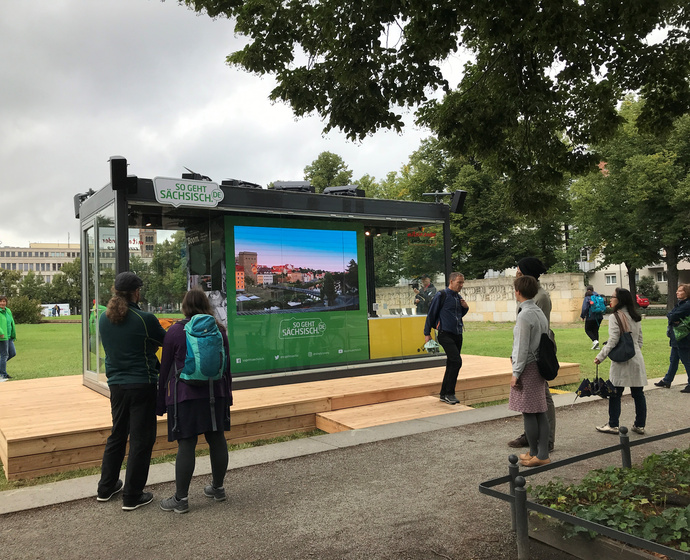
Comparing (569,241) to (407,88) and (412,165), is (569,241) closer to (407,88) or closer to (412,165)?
(412,165)

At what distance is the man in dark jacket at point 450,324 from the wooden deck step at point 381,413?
35 cm

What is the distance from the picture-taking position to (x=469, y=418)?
803 centimetres

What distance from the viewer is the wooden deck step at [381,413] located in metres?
7.72

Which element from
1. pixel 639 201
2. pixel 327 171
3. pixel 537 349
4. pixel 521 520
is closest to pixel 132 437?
pixel 521 520

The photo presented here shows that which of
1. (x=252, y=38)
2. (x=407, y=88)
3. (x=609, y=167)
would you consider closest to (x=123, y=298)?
(x=252, y=38)

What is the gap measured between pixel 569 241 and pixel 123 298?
45709 millimetres

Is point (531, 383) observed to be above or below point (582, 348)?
above

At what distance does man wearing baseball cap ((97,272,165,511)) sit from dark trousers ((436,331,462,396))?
4682 mm

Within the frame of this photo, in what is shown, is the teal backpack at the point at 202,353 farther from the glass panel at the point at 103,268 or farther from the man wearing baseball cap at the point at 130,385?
the glass panel at the point at 103,268

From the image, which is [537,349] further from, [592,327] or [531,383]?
[592,327]

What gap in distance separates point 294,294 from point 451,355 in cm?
320

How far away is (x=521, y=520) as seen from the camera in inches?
141

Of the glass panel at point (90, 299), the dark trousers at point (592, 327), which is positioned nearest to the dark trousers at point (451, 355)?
the glass panel at point (90, 299)

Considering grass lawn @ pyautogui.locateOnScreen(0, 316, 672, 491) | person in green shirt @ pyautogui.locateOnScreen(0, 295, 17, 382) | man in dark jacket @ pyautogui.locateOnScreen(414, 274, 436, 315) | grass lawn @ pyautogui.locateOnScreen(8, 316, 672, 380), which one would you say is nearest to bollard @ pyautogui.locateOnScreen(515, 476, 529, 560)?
grass lawn @ pyautogui.locateOnScreen(0, 316, 672, 491)
